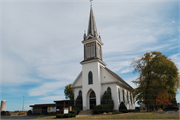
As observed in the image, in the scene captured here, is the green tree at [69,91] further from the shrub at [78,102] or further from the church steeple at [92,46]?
the church steeple at [92,46]

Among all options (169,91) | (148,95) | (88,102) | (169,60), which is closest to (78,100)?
(88,102)

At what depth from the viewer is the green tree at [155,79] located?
26250 mm

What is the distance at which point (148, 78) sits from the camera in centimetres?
2730

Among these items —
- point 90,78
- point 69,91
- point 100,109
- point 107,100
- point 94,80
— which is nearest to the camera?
point 100,109

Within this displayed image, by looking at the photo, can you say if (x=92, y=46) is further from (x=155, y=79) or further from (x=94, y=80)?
(x=155, y=79)

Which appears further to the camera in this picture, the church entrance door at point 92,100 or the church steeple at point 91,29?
the church steeple at point 91,29

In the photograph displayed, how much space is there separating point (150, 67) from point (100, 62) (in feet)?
33.1

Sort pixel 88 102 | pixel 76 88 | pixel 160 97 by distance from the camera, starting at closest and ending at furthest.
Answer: pixel 160 97 < pixel 88 102 < pixel 76 88

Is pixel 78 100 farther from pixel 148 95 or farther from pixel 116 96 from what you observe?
pixel 148 95

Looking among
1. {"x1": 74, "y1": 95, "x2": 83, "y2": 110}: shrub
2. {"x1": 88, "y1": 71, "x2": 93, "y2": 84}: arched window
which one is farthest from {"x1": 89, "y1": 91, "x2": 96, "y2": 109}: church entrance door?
{"x1": 88, "y1": 71, "x2": 93, "y2": 84}: arched window

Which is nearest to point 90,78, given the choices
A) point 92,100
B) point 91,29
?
point 92,100

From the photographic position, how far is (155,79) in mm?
26562

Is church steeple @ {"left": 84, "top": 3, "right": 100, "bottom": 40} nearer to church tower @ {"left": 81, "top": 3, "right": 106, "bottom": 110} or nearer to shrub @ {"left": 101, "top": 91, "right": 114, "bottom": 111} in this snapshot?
church tower @ {"left": 81, "top": 3, "right": 106, "bottom": 110}

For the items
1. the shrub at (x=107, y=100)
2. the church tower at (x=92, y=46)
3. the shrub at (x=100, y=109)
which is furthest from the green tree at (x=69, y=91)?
the shrub at (x=100, y=109)
